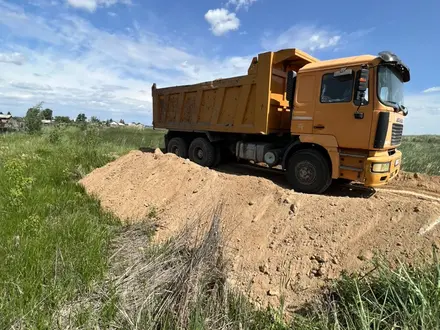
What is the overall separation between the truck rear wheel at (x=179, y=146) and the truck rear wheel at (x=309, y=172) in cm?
433

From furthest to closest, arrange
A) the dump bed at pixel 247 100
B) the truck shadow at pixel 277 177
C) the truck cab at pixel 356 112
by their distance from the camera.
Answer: the dump bed at pixel 247 100
the truck shadow at pixel 277 177
the truck cab at pixel 356 112

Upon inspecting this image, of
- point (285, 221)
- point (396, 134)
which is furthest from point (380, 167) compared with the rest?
point (285, 221)

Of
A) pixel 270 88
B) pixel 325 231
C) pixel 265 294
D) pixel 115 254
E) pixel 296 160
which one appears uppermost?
pixel 270 88

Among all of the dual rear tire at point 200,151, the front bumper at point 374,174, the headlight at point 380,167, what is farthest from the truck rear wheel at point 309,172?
the dual rear tire at point 200,151

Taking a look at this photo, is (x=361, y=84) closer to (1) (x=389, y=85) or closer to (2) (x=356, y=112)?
(2) (x=356, y=112)

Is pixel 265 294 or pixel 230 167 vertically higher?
pixel 230 167

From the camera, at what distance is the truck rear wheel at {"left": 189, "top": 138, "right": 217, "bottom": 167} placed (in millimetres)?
9172

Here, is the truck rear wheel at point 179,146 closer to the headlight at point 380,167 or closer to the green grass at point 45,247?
the green grass at point 45,247

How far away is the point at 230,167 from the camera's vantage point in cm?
935

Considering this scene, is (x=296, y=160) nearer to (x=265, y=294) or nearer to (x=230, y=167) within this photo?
(x=230, y=167)

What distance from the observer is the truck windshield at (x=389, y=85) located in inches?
218

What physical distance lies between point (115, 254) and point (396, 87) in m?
6.11

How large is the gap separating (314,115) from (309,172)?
1.26 meters

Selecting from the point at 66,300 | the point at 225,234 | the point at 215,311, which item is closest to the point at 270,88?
the point at 225,234
